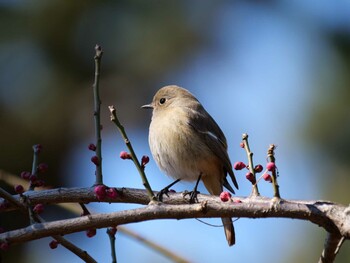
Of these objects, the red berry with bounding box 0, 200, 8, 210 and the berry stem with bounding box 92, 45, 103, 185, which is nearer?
the berry stem with bounding box 92, 45, 103, 185

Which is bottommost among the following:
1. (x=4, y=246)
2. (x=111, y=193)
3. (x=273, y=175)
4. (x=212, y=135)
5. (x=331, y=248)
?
(x=331, y=248)

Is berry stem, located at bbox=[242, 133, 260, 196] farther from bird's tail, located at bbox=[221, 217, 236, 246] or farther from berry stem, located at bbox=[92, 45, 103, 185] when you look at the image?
bird's tail, located at bbox=[221, 217, 236, 246]

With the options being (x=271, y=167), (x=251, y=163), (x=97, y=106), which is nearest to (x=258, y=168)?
(x=251, y=163)

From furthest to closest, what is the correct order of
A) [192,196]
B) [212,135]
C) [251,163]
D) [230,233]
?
[212,135] < [230,233] < [192,196] < [251,163]

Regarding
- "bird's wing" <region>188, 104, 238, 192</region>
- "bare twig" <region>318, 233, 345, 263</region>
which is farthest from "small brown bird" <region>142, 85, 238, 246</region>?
"bare twig" <region>318, 233, 345, 263</region>

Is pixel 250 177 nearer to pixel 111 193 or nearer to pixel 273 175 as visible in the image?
pixel 273 175

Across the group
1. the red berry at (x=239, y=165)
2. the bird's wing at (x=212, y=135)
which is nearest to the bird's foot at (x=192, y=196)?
the red berry at (x=239, y=165)

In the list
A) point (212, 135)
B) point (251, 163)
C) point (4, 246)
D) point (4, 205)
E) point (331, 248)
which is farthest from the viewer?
point (212, 135)

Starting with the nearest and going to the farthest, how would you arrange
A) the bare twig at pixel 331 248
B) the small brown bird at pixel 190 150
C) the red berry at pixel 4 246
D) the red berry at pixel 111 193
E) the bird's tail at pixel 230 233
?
the red berry at pixel 4 246 < the bare twig at pixel 331 248 < the red berry at pixel 111 193 < the bird's tail at pixel 230 233 < the small brown bird at pixel 190 150

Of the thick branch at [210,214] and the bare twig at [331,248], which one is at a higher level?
the thick branch at [210,214]

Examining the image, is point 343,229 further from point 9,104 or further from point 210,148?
point 9,104

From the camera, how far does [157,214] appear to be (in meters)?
2.61

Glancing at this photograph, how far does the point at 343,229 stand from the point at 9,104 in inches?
284

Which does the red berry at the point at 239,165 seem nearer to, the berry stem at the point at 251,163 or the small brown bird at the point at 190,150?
the berry stem at the point at 251,163
